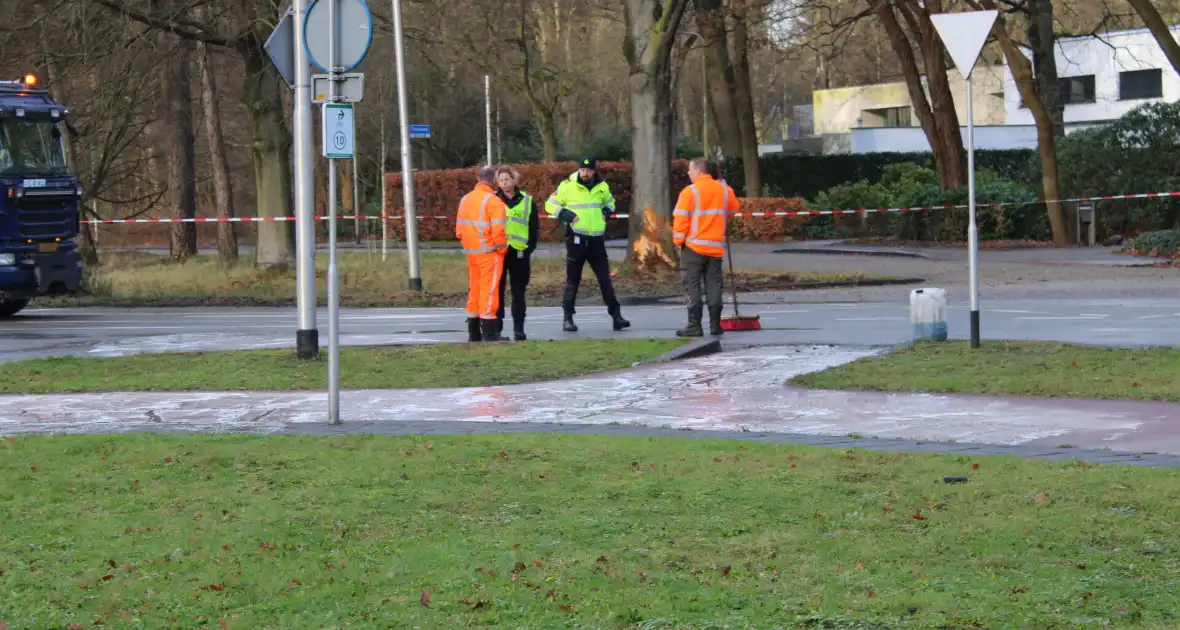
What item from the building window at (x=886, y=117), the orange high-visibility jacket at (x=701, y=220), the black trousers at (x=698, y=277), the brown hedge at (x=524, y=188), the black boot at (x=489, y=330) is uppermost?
the building window at (x=886, y=117)

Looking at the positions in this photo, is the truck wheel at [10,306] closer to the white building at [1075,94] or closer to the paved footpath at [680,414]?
the paved footpath at [680,414]

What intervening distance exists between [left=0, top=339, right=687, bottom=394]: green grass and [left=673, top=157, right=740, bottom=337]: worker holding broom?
3.06ft

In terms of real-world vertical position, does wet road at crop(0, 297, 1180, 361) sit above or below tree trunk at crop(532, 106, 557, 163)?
below

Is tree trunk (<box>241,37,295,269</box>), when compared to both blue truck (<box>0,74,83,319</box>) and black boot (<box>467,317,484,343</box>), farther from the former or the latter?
black boot (<box>467,317,484,343</box>)

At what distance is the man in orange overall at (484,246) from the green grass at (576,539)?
23.3 ft

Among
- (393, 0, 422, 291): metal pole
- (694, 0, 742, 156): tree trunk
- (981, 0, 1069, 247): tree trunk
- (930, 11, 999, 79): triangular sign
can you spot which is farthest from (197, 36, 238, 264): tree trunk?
(930, 11, 999, 79): triangular sign

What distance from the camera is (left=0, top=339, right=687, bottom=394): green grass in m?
13.3

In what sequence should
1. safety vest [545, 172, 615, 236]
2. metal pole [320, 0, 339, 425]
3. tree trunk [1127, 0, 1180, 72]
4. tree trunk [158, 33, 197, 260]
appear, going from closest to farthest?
1. metal pole [320, 0, 339, 425]
2. safety vest [545, 172, 615, 236]
3. tree trunk [1127, 0, 1180, 72]
4. tree trunk [158, 33, 197, 260]

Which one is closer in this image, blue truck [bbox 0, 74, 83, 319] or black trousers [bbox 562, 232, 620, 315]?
black trousers [bbox 562, 232, 620, 315]

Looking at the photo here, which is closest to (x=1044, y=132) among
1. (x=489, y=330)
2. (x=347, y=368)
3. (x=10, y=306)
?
(x=10, y=306)

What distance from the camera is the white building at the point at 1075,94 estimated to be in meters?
63.4

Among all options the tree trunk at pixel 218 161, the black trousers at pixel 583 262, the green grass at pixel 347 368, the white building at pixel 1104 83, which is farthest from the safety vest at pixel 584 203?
the white building at pixel 1104 83

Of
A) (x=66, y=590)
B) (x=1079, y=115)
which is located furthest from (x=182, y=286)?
(x=1079, y=115)

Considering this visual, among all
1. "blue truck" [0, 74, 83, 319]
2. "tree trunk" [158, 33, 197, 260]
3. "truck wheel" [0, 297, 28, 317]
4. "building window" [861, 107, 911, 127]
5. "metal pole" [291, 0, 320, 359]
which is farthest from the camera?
"building window" [861, 107, 911, 127]
